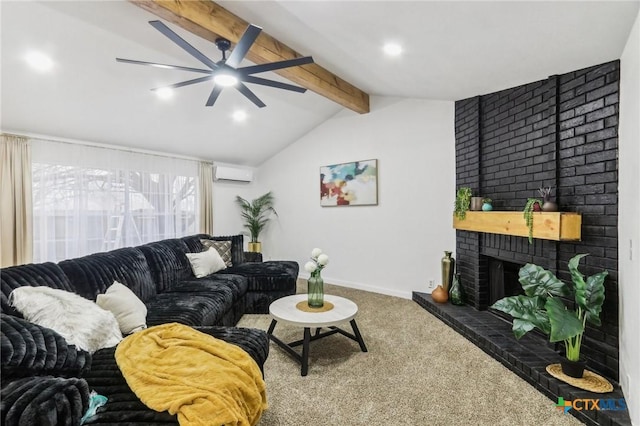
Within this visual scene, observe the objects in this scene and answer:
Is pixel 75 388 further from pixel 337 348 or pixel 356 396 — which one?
pixel 337 348

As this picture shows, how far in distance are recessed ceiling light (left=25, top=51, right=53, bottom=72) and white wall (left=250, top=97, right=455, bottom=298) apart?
3.53m

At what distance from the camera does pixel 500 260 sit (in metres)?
3.37

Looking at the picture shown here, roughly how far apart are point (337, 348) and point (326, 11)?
2.69m

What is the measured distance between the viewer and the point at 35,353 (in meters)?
1.30

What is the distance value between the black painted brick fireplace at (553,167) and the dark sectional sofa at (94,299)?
2332mm

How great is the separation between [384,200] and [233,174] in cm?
290

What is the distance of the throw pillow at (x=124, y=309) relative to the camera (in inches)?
83.8

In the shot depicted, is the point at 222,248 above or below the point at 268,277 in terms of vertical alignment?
above

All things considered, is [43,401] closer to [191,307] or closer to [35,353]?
[35,353]

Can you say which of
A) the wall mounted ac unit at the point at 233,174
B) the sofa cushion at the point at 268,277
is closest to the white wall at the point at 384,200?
the wall mounted ac unit at the point at 233,174

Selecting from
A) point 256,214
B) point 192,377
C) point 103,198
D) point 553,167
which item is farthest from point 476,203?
point 103,198

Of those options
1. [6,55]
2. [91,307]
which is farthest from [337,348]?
[6,55]

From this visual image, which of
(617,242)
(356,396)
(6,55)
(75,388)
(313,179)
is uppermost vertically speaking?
(6,55)

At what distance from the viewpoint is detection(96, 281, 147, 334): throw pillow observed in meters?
2.13
